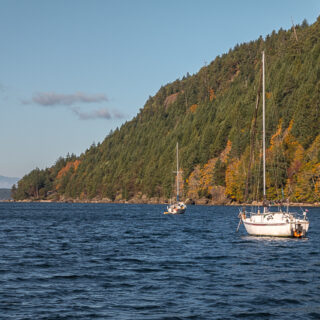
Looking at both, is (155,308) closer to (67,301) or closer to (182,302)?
(182,302)

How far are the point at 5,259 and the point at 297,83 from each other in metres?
165

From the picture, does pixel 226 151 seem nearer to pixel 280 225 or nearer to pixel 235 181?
pixel 235 181

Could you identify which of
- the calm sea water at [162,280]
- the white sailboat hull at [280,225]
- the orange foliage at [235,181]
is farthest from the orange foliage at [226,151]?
the calm sea water at [162,280]

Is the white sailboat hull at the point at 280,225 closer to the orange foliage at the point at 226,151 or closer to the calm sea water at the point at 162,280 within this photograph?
the calm sea water at the point at 162,280

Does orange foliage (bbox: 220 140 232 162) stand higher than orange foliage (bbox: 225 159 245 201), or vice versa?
orange foliage (bbox: 220 140 232 162)

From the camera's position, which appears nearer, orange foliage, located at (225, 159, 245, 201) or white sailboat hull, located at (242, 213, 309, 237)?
white sailboat hull, located at (242, 213, 309, 237)

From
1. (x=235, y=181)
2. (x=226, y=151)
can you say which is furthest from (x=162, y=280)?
(x=226, y=151)

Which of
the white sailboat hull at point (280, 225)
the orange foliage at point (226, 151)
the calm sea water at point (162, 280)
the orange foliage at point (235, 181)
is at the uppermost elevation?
the orange foliage at point (226, 151)

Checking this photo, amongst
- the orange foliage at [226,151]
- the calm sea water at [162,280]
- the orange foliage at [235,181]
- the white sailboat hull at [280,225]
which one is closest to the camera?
the calm sea water at [162,280]

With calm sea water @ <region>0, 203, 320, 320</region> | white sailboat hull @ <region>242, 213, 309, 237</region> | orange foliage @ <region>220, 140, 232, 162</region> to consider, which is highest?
orange foliage @ <region>220, 140, 232, 162</region>

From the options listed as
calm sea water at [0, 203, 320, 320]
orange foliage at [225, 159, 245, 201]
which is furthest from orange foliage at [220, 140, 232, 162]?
calm sea water at [0, 203, 320, 320]

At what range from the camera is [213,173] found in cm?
18475

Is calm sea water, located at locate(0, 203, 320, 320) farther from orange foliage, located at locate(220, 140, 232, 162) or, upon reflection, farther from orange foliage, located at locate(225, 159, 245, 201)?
orange foliage, located at locate(220, 140, 232, 162)

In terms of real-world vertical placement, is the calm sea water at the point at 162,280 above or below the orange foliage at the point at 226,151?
below
